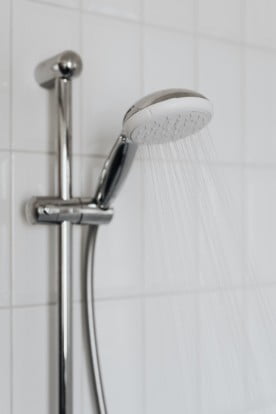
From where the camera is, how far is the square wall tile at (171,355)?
3.30ft

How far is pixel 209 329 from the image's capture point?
107 cm

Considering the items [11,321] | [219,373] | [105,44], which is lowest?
[219,373]

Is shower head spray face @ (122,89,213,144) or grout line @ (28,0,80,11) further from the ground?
grout line @ (28,0,80,11)

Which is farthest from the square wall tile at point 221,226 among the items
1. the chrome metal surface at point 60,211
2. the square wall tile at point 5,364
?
the square wall tile at point 5,364

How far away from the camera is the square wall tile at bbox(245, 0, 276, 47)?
1.18 m

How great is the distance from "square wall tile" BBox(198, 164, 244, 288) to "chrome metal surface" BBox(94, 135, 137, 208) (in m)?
0.18

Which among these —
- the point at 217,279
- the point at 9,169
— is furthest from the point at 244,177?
the point at 9,169

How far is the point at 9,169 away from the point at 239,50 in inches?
20.6

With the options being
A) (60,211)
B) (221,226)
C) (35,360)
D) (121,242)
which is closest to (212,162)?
(221,226)

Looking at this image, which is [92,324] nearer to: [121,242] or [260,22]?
[121,242]

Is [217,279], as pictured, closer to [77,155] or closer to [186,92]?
[77,155]

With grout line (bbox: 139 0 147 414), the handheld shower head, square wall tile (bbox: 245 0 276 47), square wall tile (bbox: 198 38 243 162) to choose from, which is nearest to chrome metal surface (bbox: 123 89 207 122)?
the handheld shower head

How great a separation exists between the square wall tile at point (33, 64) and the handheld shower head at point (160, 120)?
13 centimetres

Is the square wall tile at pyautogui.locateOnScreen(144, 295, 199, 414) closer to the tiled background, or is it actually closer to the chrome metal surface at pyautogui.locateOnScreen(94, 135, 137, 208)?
the tiled background
